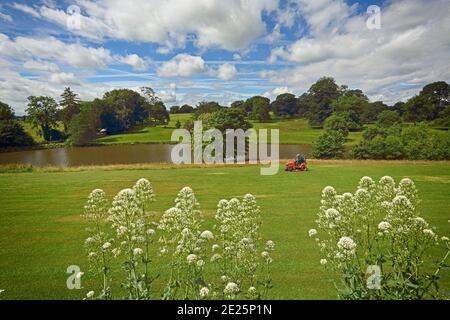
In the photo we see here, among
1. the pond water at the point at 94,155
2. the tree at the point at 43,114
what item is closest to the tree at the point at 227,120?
the pond water at the point at 94,155

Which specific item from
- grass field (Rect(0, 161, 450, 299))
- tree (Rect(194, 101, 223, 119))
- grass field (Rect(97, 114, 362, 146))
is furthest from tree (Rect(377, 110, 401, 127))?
tree (Rect(194, 101, 223, 119))

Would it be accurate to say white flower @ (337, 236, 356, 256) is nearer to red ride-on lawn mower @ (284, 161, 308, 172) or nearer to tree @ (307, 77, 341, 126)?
red ride-on lawn mower @ (284, 161, 308, 172)

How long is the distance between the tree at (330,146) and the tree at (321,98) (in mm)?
4229

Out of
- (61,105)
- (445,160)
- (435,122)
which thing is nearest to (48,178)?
(61,105)

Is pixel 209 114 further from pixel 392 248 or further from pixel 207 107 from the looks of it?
pixel 392 248

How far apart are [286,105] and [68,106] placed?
33.1 meters

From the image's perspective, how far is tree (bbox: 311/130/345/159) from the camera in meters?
48.5

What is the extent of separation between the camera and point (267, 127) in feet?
181

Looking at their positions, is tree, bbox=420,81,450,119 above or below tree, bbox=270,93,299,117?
below

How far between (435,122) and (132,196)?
23.1 meters

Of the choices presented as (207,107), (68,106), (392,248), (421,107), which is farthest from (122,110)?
(392,248)

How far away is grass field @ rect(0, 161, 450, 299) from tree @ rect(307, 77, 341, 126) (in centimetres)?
2189

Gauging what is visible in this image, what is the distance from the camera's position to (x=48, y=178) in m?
24.9

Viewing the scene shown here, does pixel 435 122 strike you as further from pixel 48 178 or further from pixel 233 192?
pixel 48 178
